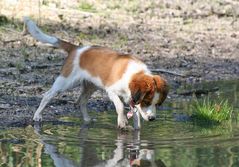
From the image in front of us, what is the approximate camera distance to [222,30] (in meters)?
16.5

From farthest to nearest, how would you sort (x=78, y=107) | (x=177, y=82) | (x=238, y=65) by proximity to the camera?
(x=238, y=65) < (x=177, y=82) < (x=78, y=107)

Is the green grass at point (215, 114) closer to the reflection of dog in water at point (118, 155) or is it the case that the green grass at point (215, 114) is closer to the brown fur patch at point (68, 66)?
the reflection of dog in water at point (118, 155)

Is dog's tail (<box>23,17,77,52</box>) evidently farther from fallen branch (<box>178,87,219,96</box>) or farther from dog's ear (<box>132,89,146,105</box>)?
fallen branch (<box>178,87,219,96</box>)

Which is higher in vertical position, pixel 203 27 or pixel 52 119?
pixel 203 27

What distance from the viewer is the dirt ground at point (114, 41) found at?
10172 mm

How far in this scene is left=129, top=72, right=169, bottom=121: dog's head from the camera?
25.8ft

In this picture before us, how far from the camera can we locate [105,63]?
873cm

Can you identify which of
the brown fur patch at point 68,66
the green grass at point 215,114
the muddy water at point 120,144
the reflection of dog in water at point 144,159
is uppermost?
the brown fur patch at point 68,66

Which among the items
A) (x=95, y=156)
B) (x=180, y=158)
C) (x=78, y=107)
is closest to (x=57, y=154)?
(x=95, y=156)

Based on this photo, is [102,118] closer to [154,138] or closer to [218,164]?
[154,138]

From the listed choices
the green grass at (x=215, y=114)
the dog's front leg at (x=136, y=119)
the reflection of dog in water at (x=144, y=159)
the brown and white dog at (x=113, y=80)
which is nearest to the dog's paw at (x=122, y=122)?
the brown and white dog at (x=113, y=80)

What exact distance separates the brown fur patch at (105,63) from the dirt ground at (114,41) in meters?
0.73

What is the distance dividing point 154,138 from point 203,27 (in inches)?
367

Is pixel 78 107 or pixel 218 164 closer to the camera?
pixel 218 164
